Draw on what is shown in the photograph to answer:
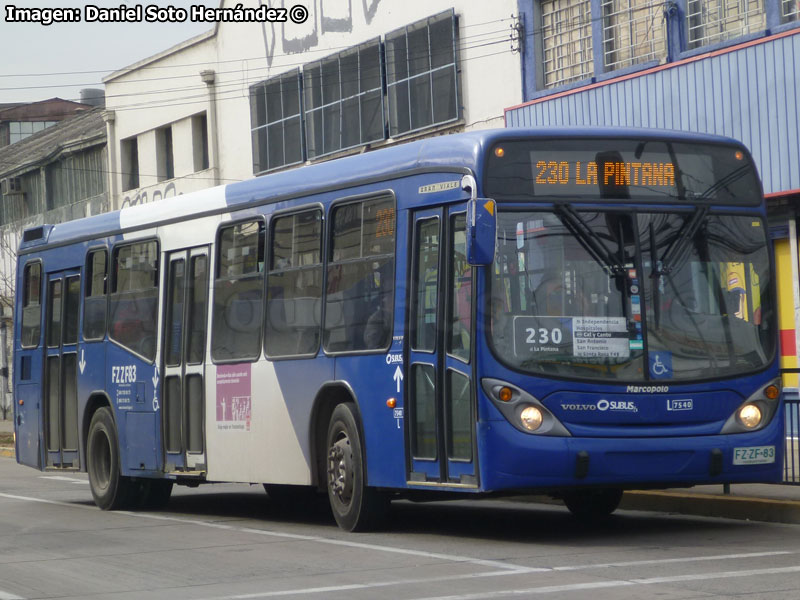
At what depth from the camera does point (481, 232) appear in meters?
10.3

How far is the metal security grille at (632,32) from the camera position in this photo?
2119 centimetres

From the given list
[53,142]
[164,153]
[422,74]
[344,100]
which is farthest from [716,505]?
[53,142]

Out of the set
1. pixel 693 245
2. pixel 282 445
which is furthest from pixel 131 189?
pixel 693 245

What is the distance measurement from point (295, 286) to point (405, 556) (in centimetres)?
321

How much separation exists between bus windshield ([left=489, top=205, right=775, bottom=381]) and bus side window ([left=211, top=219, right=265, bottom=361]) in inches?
135

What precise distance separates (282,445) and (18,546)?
7.66 feet

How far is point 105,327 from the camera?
16359mm

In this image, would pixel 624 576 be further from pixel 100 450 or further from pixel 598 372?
pixel 100 450

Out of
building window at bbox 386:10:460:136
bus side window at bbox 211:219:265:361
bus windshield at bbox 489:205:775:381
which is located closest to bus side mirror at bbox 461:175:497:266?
bus windshield at bbox 489:205:775:381

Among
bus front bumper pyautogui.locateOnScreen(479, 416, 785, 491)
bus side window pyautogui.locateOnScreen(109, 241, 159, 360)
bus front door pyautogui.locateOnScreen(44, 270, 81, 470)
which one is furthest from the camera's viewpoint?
bus front door pyautogui.locateOnScreen(44, 270, 81, 470)

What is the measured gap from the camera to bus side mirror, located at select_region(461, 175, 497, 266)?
10234 mm

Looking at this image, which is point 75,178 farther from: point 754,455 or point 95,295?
point 754,455

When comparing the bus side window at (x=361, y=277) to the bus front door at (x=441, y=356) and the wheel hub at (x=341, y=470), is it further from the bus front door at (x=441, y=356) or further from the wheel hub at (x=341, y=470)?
the wheel hub at (x=341, y=470)

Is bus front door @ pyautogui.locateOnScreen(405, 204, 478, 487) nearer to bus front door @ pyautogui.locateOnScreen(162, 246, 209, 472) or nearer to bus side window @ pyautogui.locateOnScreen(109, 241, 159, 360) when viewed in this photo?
bus front door @ pyautogui.locateOnScreen(162, 246, 209, 472)
